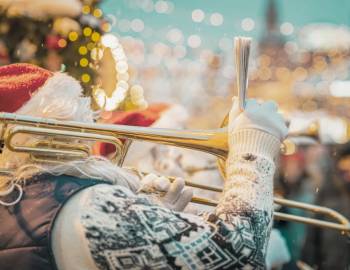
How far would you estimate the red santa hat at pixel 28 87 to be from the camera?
2125 mm

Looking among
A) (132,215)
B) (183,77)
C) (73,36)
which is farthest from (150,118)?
(183,77)

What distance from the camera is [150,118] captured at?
3859 millimetres

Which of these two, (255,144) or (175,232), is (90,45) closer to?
(255,144)

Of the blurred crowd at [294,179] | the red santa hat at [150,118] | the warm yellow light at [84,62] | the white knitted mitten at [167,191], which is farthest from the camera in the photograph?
the blurred crowd at [294,179]

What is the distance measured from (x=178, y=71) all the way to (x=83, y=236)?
691 centimetres

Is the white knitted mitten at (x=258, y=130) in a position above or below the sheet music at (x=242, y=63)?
below

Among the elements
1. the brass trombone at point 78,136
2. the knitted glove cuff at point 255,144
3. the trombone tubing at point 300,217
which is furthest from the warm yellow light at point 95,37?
the knitted glove cuff at point 255,144

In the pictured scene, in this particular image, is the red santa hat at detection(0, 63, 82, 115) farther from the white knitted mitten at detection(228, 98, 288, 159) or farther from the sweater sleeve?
the white knitted mitten at detection(228, 98, 288, 159)

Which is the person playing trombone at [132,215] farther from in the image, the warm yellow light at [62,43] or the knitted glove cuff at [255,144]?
the warm yellow light at [62,43]

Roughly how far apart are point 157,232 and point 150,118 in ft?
6.84

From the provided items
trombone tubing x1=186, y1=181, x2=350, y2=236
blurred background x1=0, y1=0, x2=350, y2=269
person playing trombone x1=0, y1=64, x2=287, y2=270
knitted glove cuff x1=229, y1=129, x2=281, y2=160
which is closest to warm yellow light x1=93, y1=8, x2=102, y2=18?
blurred background x1=0, y1=0, x2=350, y2=269

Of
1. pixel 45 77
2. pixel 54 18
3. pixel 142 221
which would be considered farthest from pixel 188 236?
pixel 54 18

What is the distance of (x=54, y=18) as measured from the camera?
3.94m

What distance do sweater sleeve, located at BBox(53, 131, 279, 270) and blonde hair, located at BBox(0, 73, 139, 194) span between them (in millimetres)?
126
